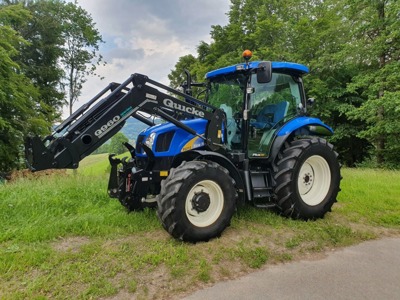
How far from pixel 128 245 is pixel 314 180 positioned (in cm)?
309

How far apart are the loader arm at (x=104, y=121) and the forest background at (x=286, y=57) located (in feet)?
29.9

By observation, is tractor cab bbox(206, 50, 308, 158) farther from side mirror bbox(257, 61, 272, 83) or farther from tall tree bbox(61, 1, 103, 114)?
tall tree bbox(61, 1, 103, 114)

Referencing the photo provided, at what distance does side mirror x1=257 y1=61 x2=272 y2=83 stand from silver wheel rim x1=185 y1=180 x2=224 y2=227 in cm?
154

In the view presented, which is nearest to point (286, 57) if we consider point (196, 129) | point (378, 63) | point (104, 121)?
point (378, 63)

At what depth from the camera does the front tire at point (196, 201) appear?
3.38 meters

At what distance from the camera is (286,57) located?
1630 centimetres

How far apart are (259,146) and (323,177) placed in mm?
1225

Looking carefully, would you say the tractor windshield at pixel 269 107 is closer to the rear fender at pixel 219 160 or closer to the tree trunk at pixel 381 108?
the rear fender at pixel 219 160

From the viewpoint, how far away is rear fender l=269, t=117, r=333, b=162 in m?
4.46

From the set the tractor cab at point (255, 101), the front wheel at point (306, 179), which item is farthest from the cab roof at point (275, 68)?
the front wheel at point (306, 179)

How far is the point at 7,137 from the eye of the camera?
1282 centimetres

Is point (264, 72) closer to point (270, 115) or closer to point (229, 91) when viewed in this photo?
point (229, 91)

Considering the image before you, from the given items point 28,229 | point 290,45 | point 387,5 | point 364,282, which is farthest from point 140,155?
point 290,45

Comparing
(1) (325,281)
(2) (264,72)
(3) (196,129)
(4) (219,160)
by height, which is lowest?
(1) (325,281)
